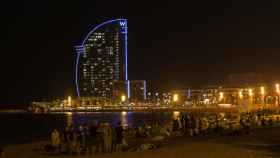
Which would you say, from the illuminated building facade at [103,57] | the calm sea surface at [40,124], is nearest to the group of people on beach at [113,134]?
the calm sea surface at [40,124]

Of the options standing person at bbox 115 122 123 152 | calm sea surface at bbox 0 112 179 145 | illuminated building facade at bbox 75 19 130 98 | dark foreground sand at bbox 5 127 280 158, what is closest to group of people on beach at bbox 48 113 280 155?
standing person at bbox 115 122 123 152

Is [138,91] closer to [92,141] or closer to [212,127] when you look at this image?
[212,127]

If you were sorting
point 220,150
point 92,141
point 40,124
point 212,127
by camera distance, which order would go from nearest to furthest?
point 220,150 < point 92,141 < point 212,127 < point 40,124

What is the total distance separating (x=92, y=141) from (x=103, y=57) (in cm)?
15723

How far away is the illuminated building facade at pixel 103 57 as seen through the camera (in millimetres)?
174125

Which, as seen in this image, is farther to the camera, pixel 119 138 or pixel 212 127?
pixel 212 127

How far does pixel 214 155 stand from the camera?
1534 centimetres

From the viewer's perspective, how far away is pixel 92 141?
2077 centimetres

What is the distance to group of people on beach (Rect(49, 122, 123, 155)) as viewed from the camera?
19000mm

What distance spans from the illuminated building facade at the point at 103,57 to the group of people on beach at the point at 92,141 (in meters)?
151

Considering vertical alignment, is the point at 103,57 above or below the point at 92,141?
above

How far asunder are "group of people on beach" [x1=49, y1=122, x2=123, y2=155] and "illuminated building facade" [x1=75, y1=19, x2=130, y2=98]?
15117 centimetres

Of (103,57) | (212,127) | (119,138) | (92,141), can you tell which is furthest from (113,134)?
(103,57)

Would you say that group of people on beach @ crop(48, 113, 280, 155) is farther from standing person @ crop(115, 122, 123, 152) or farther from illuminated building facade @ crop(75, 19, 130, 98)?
illuminated building facade @ crop(75, 19, 130, 98)
